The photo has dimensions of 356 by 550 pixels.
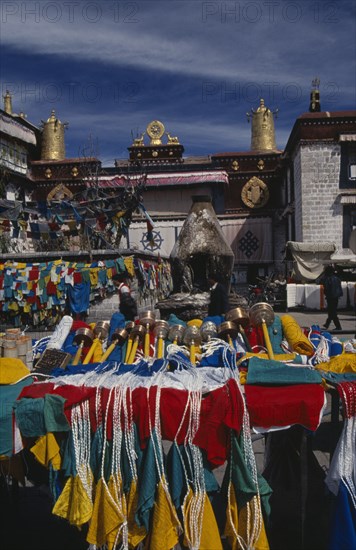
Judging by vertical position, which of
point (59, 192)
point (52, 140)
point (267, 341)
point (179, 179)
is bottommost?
point (267, 341)

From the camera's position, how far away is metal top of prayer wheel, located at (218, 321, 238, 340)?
4.55 metres

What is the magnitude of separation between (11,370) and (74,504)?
38.0 inches

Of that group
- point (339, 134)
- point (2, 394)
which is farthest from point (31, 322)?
point (339, 134)

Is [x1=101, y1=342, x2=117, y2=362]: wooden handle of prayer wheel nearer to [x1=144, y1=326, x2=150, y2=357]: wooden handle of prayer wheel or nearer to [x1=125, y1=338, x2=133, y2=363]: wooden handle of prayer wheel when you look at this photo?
[x1=125, y1=338, x2=133, y2=363]: wooden handle of prayer wheel

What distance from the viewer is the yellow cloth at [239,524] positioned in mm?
3180

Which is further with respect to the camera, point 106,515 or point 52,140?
point 52,140

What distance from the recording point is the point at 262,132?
33406mm

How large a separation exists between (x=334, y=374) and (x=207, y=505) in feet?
3.80

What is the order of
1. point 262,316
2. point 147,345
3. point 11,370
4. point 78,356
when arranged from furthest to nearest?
point 262,316 → point 147,345 → point 78,356 → point 11,370

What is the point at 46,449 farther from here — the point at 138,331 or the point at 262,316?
the point at 262,316

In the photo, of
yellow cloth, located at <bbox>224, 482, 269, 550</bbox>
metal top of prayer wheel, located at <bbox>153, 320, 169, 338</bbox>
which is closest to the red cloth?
yellow cloth, located at <bbox>224, 482, 269, 550</bbox>

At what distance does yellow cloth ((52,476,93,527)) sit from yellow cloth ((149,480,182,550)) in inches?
16.0

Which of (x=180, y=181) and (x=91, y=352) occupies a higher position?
(x=180, y=181)

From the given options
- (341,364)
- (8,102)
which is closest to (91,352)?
(341,364)
